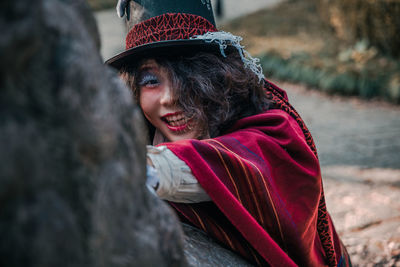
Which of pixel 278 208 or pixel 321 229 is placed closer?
pixel 278 208

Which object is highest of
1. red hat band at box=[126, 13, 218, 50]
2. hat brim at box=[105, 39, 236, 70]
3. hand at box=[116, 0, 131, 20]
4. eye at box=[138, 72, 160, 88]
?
hand at box=[116, 0, 131, 20]

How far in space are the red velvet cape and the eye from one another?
1.27ft

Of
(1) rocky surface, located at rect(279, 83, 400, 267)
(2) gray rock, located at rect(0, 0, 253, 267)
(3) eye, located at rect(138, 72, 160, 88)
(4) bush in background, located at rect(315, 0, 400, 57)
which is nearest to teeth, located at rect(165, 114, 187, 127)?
(3) eye, located at rect(138, 72, 160, 88)

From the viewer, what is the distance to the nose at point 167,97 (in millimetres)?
1661

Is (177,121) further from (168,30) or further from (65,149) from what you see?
(65,149)

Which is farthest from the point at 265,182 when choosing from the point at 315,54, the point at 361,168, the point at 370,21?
the point at 315,54

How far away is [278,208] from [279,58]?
636 cm

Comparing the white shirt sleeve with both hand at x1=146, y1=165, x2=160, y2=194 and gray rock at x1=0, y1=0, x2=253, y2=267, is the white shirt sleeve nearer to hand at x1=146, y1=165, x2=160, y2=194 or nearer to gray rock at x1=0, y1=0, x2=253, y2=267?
hand at x1=146, y1=165, x2=160, y2=194

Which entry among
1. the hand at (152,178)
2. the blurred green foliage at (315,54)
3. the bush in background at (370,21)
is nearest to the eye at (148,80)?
the hand at (152,178)

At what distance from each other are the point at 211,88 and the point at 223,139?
0.35m

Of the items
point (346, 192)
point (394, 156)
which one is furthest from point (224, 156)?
point (394, 156)

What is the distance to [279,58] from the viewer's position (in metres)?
7.46

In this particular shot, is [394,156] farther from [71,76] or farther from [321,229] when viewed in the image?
[71,76]

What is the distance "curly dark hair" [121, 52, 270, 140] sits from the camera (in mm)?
1668
